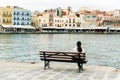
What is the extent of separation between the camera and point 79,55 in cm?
1205

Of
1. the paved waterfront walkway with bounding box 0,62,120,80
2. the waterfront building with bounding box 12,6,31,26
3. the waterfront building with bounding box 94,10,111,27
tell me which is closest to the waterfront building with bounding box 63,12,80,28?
the waterfront building with bounding box 94,10,111,27

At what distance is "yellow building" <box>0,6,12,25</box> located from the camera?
120562 mm

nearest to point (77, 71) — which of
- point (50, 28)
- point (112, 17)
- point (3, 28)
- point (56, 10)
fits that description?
point (3, 28)

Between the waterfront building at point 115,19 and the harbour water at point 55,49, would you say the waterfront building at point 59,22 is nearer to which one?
the waterfront building at point 115,19

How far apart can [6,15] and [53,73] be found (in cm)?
11149

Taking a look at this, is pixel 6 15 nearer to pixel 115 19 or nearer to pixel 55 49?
pixel 115 19

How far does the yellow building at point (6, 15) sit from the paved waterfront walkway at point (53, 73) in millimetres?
109052

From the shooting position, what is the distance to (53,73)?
1179cm

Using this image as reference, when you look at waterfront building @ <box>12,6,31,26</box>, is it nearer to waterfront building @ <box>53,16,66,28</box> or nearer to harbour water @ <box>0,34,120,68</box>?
waterfront building @ <box>53,16,66,28</box>

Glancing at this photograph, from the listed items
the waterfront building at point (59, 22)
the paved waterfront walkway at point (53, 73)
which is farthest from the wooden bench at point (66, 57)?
the waterfront building at point (59, 22)

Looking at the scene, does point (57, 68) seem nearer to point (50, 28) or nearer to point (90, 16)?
point (50, 28)

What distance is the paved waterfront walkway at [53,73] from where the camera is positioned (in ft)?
35.7

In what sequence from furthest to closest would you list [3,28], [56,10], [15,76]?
[56,10]
[3,28]
[15,76]

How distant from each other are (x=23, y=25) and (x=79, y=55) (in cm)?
11532
